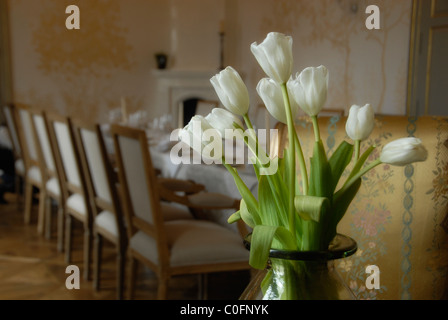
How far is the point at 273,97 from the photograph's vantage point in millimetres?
548

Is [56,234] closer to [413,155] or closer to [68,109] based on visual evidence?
[68,109]

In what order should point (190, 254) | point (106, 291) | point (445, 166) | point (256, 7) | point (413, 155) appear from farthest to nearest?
point (256, 7)
point (106, 291)
point (190, 254)
point (445, 166)
point (413, 155)

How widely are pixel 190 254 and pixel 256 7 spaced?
14.6 feet

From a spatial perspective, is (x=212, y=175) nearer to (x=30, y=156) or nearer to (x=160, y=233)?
(x=160, y=233)

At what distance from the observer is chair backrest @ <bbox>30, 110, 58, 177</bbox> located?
2.88 m

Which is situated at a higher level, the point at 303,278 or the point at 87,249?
the point at 303,278

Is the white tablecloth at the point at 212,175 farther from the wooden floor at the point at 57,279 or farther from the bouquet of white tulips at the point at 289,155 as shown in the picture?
the bouquet of white tulips at the point at 289,155

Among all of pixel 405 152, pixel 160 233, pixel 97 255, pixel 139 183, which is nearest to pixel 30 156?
pixel 97 255

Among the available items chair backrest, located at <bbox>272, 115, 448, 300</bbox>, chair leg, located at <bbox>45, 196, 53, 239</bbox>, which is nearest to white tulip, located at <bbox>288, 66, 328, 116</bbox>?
chair backrest, located at <bbox>272, 115, 448, 300</bbox>

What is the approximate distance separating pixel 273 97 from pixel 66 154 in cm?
227

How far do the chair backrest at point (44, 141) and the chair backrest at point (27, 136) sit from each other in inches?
3.2

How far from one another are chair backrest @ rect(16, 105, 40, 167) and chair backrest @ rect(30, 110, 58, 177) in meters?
0.08

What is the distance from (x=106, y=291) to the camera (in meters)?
2.56
